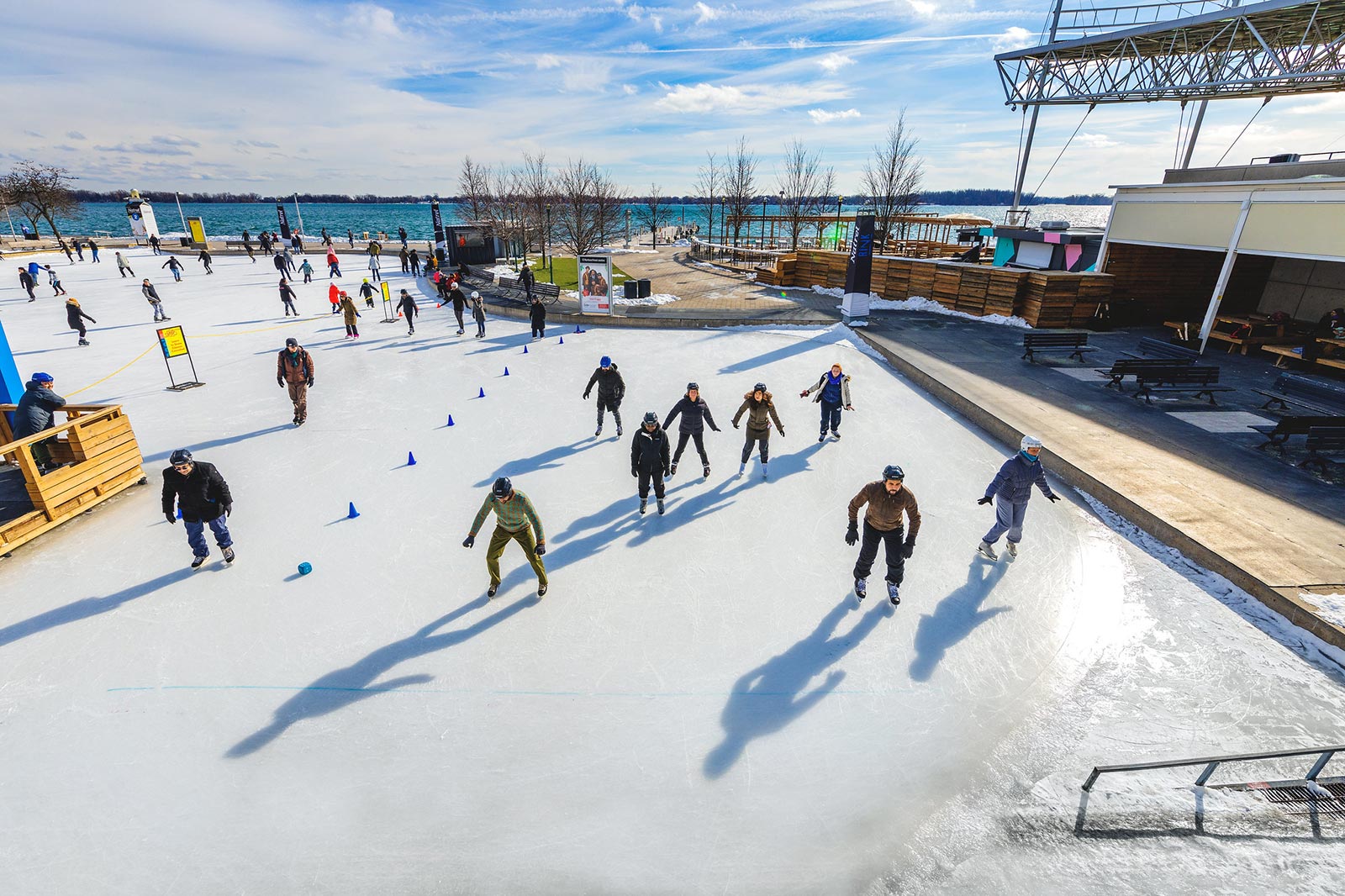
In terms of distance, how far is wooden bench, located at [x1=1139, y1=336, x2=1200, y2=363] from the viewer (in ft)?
46.5

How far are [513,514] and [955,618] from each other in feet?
A: 16.0

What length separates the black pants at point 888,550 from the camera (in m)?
5.98

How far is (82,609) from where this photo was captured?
6.06 m

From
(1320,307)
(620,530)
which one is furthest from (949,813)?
(1320,307)

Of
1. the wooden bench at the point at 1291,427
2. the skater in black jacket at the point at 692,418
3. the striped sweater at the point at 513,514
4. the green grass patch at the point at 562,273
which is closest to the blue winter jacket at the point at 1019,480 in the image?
the skater in black jacket at the point at 692,418

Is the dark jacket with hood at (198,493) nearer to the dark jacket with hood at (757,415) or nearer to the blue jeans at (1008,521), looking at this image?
the dark jacket with hood at (757,415)

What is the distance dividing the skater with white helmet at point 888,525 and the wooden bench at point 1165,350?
13432 millimetres

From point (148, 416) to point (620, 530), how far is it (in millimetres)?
10582

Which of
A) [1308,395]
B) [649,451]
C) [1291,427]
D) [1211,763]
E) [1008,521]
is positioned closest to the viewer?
[1211,763]

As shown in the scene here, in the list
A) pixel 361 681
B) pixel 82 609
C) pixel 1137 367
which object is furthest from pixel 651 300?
pixel 361 681

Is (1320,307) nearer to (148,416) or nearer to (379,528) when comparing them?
(379,528)

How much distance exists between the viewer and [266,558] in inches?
273

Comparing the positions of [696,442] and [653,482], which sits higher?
[696,442]

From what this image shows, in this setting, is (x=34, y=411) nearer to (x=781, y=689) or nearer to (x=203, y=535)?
(x=203, y=535)
